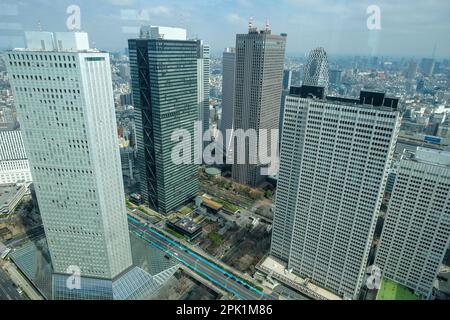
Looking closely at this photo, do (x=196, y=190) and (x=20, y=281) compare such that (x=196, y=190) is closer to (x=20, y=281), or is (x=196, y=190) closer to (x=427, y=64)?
(x=20, y=281)

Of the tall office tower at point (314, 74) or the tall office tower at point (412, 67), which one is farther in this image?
the tall office tower at point (314, 74)

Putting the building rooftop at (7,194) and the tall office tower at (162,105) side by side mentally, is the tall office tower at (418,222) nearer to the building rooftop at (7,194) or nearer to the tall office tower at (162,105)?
the tall office tower at (162,105)

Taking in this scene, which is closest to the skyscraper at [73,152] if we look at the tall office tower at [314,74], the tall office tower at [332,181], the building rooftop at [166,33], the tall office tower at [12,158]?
the building rooftop at [166,33]

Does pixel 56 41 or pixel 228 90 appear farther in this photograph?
pixel 228 90

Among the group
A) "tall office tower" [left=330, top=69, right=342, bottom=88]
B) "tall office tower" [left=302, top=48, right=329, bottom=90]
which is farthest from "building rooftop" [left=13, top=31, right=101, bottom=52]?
"tall office tower" [left=302, top=48, right=329, bottom=90]

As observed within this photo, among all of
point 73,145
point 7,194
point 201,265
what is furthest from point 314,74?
point 7,194

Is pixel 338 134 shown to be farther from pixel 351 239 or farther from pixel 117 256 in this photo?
pixel 117 256

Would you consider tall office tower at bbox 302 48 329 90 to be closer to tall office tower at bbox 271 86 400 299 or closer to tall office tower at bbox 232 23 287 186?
tall office tower at bbox 232 23 287 186

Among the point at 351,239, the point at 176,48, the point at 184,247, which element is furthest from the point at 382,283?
the point at 176,48
